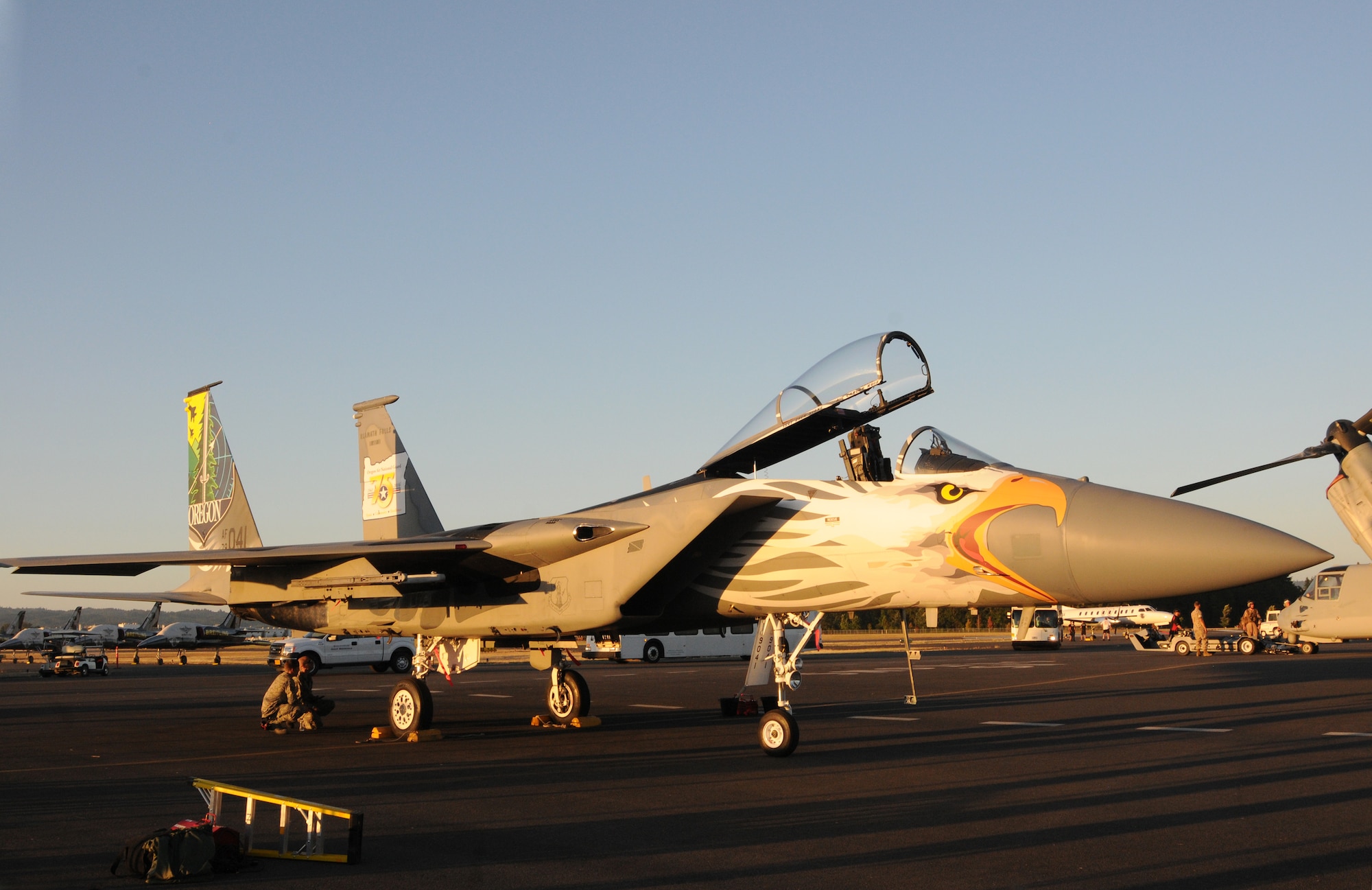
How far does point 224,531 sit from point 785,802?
39.8 ft

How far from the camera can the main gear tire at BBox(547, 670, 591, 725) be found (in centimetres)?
1370

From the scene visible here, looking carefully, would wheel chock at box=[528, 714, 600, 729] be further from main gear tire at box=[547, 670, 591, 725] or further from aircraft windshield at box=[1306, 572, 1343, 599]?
aircraft windshield at box=[1306, 572, 1343, 599]

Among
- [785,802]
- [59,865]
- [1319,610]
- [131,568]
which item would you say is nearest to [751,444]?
[785,802]

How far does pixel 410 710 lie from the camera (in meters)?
12.4

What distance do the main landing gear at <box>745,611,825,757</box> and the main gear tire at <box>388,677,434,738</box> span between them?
4.30m

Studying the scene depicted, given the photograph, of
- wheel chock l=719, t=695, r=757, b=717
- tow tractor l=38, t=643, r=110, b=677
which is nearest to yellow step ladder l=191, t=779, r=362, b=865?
wheel chock l=719, t=695, r=757, b=717

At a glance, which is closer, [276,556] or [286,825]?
[286,825]

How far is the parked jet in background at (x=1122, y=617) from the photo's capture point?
5103 cm

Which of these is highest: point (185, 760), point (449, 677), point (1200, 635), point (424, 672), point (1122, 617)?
point (424, 672)

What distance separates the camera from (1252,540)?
24.6ft

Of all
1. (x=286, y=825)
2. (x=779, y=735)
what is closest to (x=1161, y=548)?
(x=779, y=735)

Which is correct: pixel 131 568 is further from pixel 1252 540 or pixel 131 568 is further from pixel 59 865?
pixel 1252 540

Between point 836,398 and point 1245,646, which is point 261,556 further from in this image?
point 1245,646

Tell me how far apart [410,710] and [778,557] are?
5275mm
